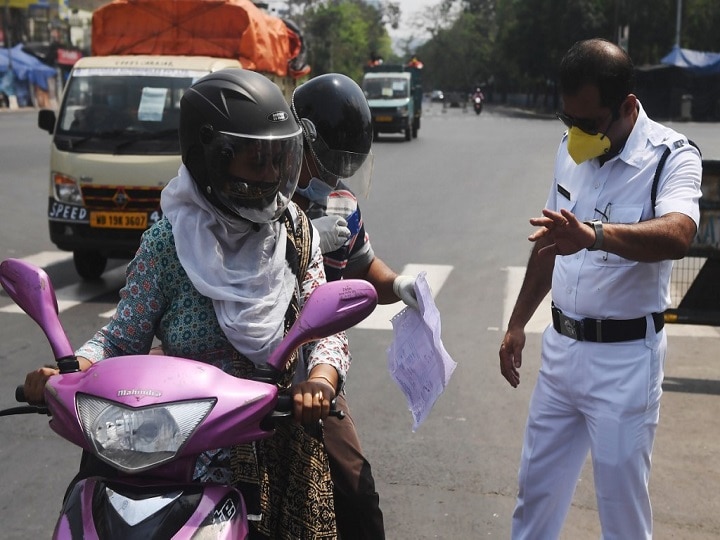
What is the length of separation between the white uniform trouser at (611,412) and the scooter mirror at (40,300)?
5.60 ft

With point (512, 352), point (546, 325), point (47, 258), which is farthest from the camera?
point (47, 258)

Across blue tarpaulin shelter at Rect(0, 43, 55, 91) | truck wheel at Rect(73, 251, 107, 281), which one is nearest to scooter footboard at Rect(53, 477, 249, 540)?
truck wheel at Rect(73, 251, 107, 281)

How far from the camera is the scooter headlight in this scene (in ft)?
6.23

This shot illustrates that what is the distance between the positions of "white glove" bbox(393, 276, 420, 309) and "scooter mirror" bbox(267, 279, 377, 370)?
0.82m

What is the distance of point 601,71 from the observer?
303cm

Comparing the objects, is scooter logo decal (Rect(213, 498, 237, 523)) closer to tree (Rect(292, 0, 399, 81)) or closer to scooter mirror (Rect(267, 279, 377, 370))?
scooter mirror (Rect(267, 279, 377, 370))

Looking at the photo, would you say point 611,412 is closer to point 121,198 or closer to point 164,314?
point 164,314

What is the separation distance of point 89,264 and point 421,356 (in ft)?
24.1

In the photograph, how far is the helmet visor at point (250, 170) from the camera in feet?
7.37

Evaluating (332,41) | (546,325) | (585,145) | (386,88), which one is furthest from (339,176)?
(332,41)

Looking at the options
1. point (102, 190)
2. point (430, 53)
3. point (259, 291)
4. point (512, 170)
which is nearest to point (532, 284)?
point (259, 291)

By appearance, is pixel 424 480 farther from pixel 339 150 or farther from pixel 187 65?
pixel 187 65

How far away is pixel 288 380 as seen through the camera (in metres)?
2.49

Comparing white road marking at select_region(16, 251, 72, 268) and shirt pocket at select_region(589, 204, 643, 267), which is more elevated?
shirt pocket at select_region(589, 204, 643, 267)
